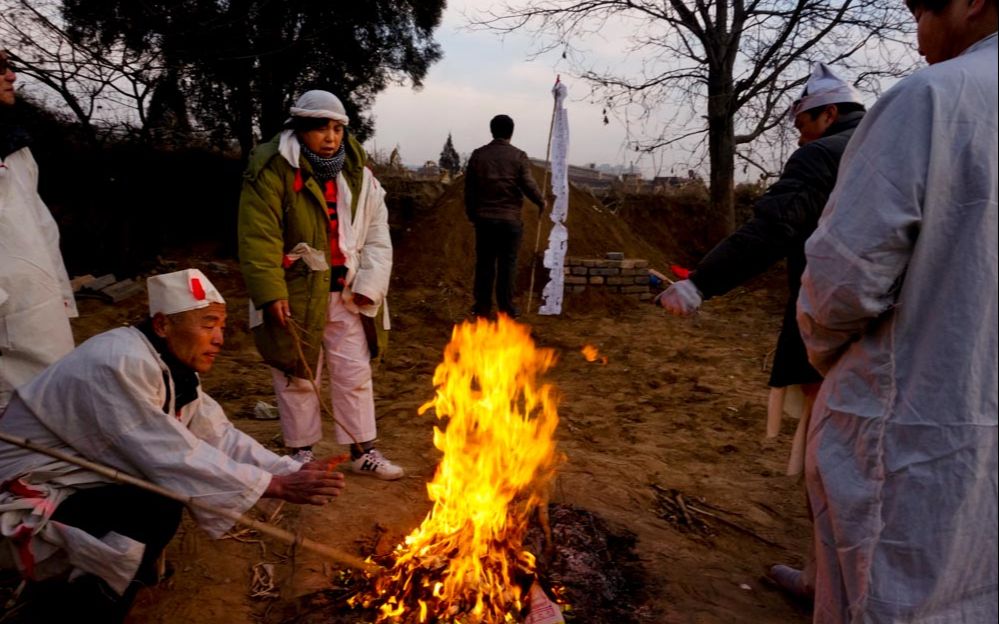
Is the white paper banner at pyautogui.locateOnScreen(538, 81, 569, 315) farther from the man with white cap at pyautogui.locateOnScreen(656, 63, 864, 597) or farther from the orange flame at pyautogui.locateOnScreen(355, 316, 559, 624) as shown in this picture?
the man with white cap at pyautogui.locateOnScreen(656, 63, 864, 597)

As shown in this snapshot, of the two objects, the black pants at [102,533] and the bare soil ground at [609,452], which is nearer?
the black pants at [102,533]

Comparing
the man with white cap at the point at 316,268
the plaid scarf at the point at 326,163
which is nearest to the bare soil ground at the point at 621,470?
the man with white cap at the point at 316,268

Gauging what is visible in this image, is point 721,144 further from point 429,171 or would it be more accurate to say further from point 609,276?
point 429,171

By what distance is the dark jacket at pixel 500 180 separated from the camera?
840cm

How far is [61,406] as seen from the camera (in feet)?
8.48

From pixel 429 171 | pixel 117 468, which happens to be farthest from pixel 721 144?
pixel 117 468

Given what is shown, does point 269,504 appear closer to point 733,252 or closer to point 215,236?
point 733,252

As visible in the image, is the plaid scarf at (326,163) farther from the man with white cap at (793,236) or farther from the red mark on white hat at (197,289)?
the man with white cap at (793,236)

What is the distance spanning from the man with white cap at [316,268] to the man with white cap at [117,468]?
0.99m

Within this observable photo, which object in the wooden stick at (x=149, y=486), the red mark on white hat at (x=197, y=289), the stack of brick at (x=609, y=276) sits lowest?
the wooden stick at (x=149, y=486)

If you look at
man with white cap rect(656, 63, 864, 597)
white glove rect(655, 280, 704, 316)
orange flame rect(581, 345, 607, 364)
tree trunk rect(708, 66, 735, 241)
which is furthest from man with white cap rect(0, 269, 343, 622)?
tree trunk rect(708, 66, 735, 241)

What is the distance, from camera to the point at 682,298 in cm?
295

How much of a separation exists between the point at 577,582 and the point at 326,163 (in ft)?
8.61

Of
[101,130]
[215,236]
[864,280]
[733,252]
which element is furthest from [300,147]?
[215,236]
